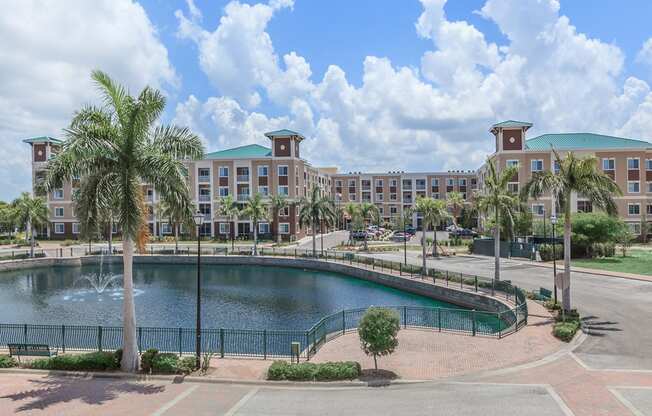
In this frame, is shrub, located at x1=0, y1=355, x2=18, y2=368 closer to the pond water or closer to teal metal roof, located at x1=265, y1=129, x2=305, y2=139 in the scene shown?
the pond water

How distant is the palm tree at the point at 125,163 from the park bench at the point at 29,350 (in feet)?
13.6

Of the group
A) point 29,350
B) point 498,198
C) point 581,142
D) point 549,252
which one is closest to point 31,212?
point 29,350

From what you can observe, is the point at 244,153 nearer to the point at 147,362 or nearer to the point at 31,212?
the point at 31,212

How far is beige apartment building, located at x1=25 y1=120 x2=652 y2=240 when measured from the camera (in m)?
72.0

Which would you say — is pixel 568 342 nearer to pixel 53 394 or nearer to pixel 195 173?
pixel 53 394

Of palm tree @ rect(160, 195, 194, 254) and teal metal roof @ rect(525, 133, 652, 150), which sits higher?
teal metal roof @ rect(525, 133, 652, 150)

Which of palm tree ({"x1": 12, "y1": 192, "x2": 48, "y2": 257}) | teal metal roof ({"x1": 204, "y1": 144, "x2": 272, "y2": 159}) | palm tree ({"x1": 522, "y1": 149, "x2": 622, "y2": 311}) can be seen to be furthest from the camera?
teal metal roof ({"x1": 204, "y1": 144, "x2": 272, "y2": 159})

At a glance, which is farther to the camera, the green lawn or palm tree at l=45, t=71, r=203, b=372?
the green lawn

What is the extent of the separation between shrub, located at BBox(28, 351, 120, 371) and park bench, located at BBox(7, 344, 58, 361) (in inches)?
38.4

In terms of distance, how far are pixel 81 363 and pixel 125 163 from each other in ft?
25.9

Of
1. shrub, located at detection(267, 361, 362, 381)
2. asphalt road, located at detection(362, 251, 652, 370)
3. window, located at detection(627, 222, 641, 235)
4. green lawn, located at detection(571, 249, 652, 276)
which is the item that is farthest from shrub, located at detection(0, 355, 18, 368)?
window, located at detection(627, 222, 641, 235)

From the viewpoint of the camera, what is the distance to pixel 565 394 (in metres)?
15.0

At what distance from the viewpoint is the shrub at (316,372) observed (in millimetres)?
16875

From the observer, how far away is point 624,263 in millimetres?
48156
